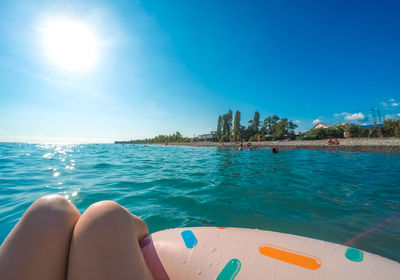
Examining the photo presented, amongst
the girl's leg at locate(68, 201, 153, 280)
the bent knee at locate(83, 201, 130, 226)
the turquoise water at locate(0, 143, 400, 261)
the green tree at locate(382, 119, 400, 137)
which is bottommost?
the turquoise water at locate(0, 143, 400, 261)

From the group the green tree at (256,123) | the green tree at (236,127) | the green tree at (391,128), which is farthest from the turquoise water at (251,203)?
the green tree at (256,123)

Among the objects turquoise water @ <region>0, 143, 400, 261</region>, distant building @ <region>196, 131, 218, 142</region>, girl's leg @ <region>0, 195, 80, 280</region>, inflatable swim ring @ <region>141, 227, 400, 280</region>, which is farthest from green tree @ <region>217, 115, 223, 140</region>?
girl's leg @ <region>0, 195, 80, 280</region>

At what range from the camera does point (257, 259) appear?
1147mm

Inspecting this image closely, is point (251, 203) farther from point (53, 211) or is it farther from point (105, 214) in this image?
point (53, 211)

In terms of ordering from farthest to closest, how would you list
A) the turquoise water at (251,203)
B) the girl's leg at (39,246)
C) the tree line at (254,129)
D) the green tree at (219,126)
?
the green tree at (219,126), the tree line at (254,129), the turquoise water at (251,203), the girl's leg at (39,246)

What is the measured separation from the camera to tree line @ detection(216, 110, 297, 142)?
4466cm

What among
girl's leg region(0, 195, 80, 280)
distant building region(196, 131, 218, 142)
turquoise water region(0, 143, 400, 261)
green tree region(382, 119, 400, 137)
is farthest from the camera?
distant building region(196, 131, 218, 142)

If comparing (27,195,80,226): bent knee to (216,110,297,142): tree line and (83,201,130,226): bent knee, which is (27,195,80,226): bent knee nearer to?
A: (83,201,130,226): bent knee

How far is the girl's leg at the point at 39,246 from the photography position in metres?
0.65

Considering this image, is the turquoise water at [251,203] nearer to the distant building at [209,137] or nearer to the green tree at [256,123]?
the green tree at [256,123]

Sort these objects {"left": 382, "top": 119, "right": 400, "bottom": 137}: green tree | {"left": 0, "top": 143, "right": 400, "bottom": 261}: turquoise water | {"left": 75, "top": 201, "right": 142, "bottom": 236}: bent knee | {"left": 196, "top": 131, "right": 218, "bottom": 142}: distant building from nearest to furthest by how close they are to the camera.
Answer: {"left": 75, "top": 201, "right": 142, "bottom": 236}: bent knee
{"left": 0, "top": 143, "right": 400, "bottom": 261}: turquoise water
{"left": 382, "top": 119, "right": 400, "bottom": 137}: green tree
{"left": 196, "top": 131, "right": 218, "bottom": 142}: distant building

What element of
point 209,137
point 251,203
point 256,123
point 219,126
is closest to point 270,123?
point 256,123

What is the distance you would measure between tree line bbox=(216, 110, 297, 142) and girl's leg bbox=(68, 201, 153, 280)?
152ft

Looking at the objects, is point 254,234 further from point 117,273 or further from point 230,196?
point 230,196
